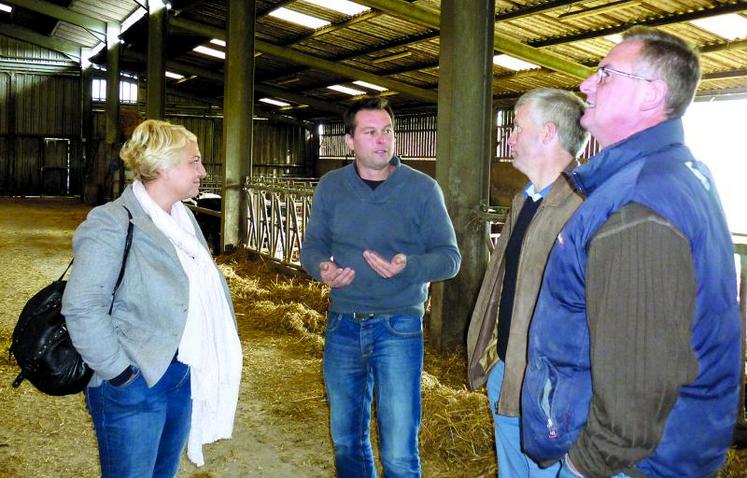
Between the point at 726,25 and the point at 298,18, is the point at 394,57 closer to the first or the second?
the point at 298,18

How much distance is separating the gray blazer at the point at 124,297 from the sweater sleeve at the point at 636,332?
1.34 metres

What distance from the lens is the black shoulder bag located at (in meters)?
2.09

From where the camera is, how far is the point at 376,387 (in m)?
2.66

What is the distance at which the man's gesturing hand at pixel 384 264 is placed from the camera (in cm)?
249

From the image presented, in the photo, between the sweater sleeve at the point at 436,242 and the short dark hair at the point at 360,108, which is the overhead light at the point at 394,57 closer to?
the short dark hair at the point at 360,108

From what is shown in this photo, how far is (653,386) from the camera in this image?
1297mm

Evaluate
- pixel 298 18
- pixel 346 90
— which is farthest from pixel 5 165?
pixel 298 18

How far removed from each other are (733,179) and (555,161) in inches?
543

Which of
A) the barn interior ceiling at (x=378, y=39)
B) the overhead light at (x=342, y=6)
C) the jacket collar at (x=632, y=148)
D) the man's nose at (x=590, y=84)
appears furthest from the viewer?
the overhead light at (x=342, y=6)

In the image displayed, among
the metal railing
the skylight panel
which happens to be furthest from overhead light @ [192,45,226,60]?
the metal railing

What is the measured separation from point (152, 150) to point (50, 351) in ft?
2.33

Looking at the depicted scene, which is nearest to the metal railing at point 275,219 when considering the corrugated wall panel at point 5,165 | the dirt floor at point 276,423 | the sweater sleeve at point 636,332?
the dirt floor at point 276,423

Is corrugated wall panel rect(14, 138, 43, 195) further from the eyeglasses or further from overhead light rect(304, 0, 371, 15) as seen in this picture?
the eyeglasses

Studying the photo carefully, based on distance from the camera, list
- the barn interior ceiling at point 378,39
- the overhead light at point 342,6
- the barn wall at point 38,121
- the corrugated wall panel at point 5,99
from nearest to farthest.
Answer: the barn interior ceiling at point 378,39 < the overhead light at point 342,6 < the corrugated wall panel at point 5,99 < the barn wall at point 38,121
